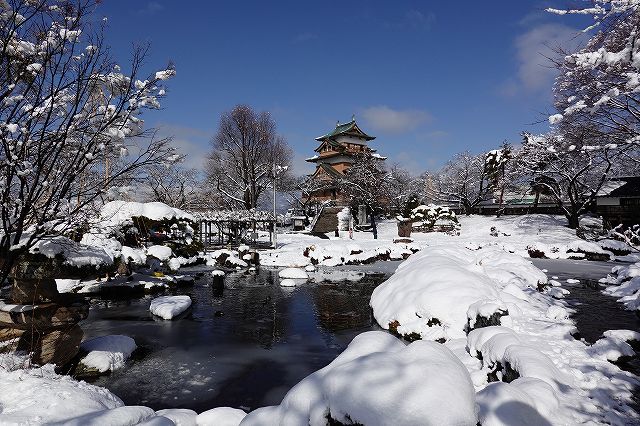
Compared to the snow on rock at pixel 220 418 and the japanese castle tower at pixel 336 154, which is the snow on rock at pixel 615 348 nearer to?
the snow on rock at pixel 220 418

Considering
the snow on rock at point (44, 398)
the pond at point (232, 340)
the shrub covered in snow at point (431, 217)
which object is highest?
the shrub covered in snow at point (431, 217)

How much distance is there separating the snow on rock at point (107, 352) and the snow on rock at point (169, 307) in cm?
234

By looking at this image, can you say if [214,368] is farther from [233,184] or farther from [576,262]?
[233,184]

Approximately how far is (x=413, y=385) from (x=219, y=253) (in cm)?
1977

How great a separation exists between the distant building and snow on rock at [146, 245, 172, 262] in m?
29.5

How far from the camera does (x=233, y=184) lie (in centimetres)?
4169

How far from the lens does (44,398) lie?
4363 millimetres

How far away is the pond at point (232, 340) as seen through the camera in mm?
6098

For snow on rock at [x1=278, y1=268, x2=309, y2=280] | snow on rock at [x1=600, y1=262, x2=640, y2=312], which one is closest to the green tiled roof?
snow on rock at [x1=278, y1=268, x2=309, y2=280]

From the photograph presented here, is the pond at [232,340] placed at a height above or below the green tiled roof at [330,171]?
below

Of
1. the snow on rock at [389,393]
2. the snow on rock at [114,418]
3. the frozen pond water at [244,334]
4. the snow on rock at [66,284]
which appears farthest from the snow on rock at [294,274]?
the snow on rock at [389,393]

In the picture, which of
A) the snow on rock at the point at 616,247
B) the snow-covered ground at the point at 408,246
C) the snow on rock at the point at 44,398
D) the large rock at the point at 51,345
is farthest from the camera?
the snow-covered ground at the point at 408,246

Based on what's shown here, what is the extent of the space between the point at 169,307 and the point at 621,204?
33.7 m


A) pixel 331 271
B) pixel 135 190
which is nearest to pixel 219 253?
pixel 331 271
